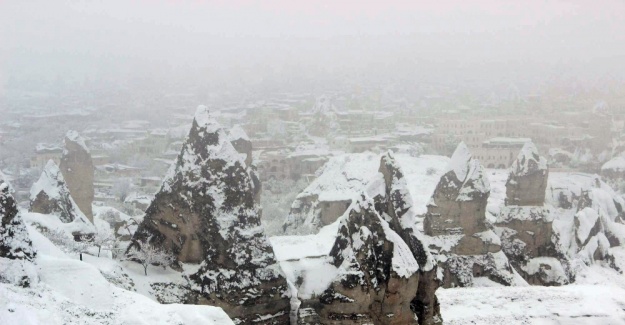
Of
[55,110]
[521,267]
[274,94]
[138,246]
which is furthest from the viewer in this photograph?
[274,94]

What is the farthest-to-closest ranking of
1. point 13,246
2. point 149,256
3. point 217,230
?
point 149,256 < point 217,230 < point 13,246

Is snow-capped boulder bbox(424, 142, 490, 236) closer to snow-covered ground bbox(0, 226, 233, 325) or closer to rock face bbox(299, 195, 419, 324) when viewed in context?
rock face bbox(299, 195, 419, 324)

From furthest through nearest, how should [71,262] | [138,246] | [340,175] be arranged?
[340,175], [138,246], [71,262]

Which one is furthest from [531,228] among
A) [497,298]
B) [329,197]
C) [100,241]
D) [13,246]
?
[13,246]

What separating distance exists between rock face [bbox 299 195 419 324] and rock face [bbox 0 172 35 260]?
324 inches

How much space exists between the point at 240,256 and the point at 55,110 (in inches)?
2816

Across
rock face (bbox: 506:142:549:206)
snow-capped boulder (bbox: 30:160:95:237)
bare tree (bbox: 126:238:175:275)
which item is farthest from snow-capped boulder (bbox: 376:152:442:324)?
snow-capped boulder (bbox: 30:160:95:237)

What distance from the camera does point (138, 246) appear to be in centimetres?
1827

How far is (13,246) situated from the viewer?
12469mm

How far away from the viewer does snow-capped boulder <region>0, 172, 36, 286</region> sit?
466 inches

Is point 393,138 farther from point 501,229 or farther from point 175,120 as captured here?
point 501,229

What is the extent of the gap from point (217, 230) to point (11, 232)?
611 centimetres

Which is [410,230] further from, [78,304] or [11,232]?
[11,232]

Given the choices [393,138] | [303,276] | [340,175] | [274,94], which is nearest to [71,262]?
[303,276]
